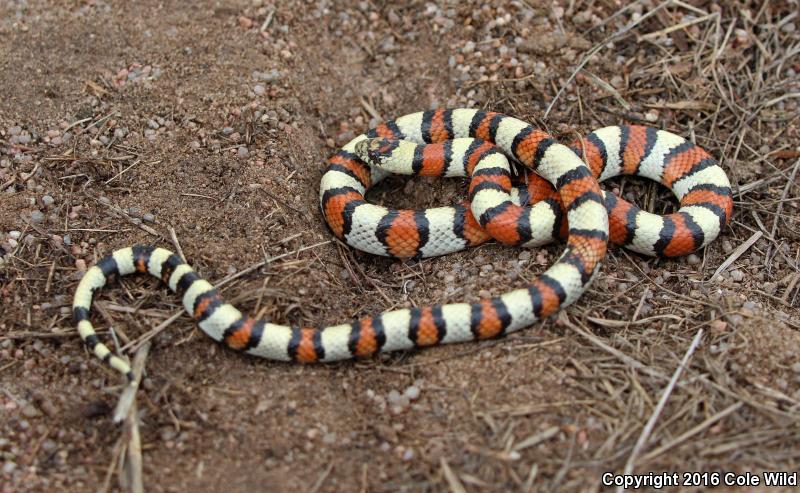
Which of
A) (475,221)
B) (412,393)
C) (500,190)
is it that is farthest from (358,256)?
(412,393)

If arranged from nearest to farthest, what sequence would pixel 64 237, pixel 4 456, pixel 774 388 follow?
pixel 4 456 < pixel 774 388 < pixel 64 237

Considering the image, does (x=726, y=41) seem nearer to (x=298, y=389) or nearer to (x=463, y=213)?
(x=463, y=213)

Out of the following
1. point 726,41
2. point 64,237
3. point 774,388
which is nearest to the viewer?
point 774,388

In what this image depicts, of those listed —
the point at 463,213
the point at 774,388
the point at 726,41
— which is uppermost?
the point at 726,41

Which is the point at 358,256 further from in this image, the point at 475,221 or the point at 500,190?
the point at 500,190

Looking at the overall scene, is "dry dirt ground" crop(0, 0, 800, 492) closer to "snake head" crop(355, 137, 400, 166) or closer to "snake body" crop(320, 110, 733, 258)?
"snake body" crop(320, 110, 733, 258)

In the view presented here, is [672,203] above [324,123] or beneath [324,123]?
beneath

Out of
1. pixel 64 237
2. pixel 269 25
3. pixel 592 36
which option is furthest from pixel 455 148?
pixel 64 237
